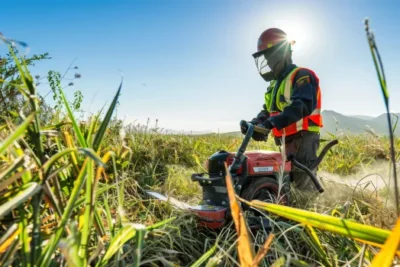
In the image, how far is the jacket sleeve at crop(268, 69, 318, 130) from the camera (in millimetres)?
3379

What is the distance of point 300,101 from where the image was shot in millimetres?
3498

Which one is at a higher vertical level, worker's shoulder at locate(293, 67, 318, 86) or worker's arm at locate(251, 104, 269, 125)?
worker's shoulder at locate(293, 67, 318, 86)

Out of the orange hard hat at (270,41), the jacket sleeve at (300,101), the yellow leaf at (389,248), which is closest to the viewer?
the yellow leaf at (389,248)

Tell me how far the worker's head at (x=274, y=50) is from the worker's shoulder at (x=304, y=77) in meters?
0.33

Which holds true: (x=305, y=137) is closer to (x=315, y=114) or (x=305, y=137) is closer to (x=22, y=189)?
(x=315, y=114)

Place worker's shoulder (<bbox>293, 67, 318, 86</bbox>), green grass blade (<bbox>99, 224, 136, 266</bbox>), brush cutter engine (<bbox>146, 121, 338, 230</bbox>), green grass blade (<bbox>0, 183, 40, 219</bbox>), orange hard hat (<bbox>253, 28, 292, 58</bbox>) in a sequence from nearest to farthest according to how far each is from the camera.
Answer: green grass blade (<bbox>0, 183, 40, 219</bbox>)
green grass blade (<bbox>99, 224, 136, 266</bbox>)
brush cutter engine (<bbox>146, 121, 338, 230</bbox>)
worker's shoulder (<bbox>293, 67, 318, 86</bbox>)
orange hard hat (<bbox>253, 28, 292, 58</bbox>)

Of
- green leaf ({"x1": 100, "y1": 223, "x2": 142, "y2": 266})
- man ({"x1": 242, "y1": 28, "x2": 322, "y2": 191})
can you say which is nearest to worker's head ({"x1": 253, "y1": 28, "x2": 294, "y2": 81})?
man ({"x1": 242, "y1": 28, "x2": 322, "y2": 191})

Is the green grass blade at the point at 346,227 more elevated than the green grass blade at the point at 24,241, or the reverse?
the green grass blade at the point at 346,227

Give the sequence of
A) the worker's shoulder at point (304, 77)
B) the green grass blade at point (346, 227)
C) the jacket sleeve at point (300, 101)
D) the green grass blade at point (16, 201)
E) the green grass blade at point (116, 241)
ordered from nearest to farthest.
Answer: the green grass blade at point (346, 227)
the green grass blade at point (16, 201)
the green grass blade at point (116, 241)
the jacket sleeve at point (300, 101)
the worker's shoulder at point (304, 77)

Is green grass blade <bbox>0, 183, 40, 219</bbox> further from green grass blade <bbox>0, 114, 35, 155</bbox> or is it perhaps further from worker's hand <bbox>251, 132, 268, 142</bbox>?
worker's hand <bbox>251, 132, 268, 142</bbox>

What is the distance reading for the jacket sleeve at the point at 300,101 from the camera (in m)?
3.38

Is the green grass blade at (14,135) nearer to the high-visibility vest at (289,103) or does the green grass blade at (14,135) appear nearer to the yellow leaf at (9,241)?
the yellow leaf at (9,241)

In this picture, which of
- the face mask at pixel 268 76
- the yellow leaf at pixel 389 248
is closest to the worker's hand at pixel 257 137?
the face mask at pixel 268 76

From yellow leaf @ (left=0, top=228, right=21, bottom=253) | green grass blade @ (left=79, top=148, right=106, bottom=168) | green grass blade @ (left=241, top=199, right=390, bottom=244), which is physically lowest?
yellow leaf @ (left=0, top=228, right=21, bottom=253)
